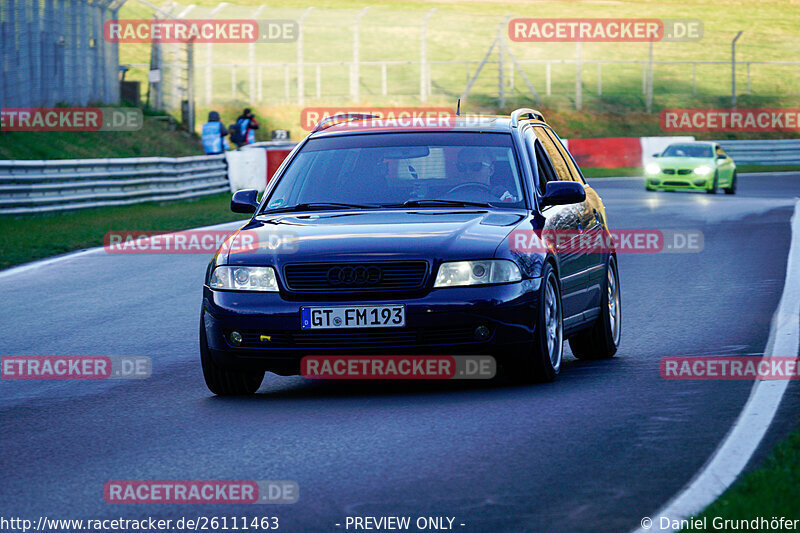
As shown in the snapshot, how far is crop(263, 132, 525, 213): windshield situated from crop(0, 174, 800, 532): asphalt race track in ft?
3.70

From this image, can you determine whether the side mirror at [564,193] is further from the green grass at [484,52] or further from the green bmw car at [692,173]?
the green grass at [484,52]

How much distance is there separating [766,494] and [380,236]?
3.30 metres

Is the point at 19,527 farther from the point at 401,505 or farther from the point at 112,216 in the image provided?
the point at 112,216

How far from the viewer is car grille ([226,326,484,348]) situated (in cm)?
752

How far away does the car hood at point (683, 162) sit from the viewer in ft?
111

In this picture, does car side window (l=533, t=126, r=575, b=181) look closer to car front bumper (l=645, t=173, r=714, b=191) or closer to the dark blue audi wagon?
the dark blue audi wagon

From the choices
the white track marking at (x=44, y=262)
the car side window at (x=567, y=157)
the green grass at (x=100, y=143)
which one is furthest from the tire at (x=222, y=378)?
the green grass at (x=100, y=143)

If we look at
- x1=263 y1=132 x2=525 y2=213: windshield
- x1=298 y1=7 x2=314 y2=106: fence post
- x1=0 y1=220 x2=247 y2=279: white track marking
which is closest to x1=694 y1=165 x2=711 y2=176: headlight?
x1=298 y1=7 x2=314 y2=106: fence post

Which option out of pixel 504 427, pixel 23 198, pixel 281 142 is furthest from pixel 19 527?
pixel 281 142

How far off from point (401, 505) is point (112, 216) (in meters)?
19.6

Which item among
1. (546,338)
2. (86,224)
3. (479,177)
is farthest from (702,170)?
(546,338)

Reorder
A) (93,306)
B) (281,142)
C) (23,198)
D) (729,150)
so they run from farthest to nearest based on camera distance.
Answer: (729,150) < (281,142) < (23,198) < (93,306)

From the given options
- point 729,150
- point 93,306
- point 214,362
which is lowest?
point 729,150

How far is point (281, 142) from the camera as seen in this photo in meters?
36.4
